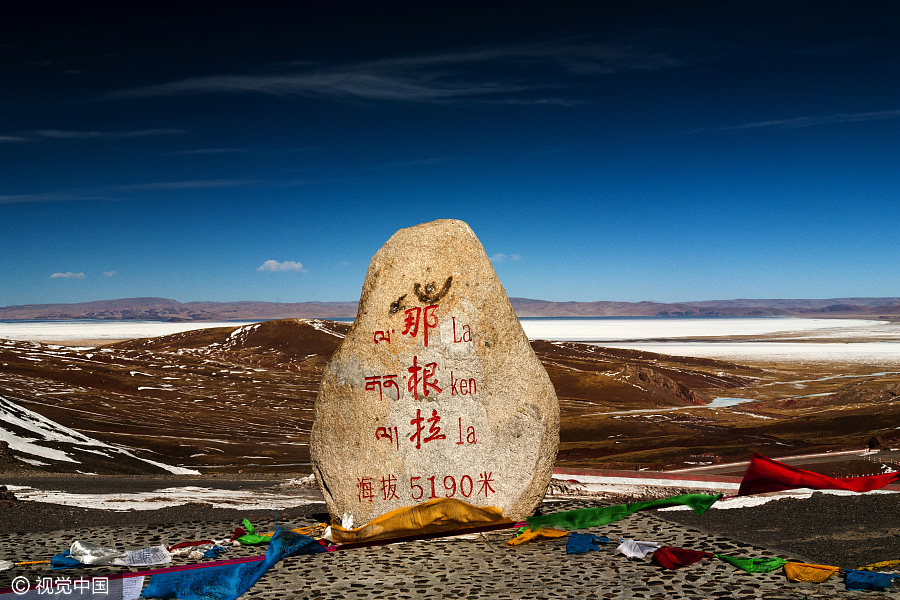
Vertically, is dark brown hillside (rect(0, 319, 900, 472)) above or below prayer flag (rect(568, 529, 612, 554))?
below

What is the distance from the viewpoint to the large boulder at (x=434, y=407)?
9953 millimetres

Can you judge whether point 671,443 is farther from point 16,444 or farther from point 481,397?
point 16,444

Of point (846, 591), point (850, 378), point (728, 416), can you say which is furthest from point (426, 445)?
point (850, 378)

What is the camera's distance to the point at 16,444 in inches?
891

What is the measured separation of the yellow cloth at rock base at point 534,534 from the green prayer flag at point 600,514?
0.15 metres

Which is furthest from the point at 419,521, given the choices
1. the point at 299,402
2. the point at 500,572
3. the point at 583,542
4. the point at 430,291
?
the point at 299,402

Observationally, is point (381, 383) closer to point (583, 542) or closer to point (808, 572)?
point (583, 542)

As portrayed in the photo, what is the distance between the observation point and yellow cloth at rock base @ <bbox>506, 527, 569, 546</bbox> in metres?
9.26

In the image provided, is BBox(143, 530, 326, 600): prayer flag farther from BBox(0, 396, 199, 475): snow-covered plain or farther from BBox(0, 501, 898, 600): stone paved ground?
BBox(0, 396, 199, 475): snow-covered plain

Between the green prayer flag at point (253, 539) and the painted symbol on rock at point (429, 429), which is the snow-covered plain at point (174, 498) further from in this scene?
the painted symbol on rock at point (429, 429)

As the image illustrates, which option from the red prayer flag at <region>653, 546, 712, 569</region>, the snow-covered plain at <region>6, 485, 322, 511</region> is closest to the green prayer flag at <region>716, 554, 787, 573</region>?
the red prayer flag at <region>653, 546, 712, 569</region>

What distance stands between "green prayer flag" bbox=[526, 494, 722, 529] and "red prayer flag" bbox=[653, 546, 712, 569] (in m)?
1.43

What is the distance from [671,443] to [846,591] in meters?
24.9

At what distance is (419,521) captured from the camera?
31.8 feet
